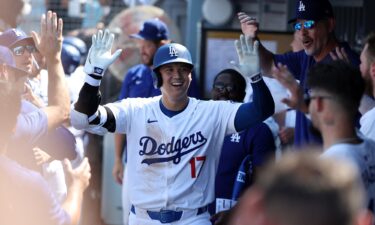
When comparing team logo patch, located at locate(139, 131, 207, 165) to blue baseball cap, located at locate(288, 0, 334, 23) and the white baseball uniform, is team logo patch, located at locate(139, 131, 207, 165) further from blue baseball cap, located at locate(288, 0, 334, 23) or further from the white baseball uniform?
blue baseball cap, located at locate(288, 0, 334, 23)

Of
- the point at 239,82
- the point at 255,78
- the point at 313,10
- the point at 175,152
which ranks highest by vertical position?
the point at 313,10

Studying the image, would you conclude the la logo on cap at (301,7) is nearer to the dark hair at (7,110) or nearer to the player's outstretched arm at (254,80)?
the player's outstretched arm at (254,80)

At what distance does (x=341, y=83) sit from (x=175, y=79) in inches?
68.9

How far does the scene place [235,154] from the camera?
5.85m

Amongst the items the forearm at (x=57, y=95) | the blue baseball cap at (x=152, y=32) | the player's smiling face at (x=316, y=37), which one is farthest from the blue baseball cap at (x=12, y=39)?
the blue baseball cap at (x=152, y=32)

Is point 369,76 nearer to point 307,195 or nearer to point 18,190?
point 18,190

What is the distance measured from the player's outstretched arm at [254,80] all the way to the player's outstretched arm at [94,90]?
0.74 metres

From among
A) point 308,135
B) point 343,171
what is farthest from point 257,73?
point 343,171

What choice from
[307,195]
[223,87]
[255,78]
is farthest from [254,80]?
[307,195]

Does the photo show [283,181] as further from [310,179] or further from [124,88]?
[124,88]

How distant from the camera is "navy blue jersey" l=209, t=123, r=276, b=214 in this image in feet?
19.2

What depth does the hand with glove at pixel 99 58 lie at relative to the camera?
4.88 m

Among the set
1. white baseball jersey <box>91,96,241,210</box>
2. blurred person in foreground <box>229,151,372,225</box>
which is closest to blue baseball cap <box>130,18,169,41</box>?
white baseball jersey <box>91,96,241,210</box>

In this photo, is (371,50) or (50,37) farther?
(50,37)
